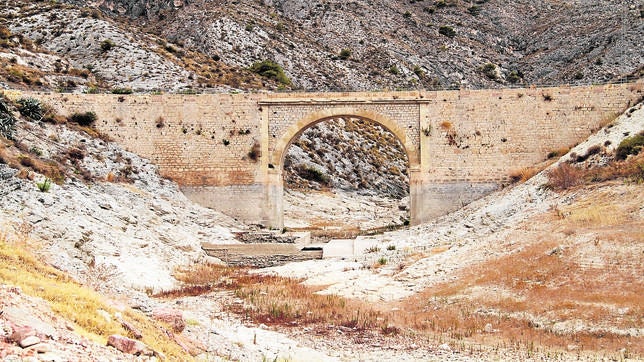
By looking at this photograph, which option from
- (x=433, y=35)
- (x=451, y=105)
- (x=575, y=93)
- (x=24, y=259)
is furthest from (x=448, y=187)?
(x=433, y=35)

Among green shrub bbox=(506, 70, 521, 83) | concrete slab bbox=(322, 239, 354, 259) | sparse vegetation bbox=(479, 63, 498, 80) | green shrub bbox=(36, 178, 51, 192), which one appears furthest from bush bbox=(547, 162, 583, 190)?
sparse vegetation bbox=(479, 63, 498, 80)

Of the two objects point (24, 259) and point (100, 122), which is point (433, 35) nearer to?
point (100, 122)

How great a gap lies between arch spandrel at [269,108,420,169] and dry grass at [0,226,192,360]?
21.4 metres

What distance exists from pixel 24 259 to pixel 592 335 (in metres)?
A: 11.1

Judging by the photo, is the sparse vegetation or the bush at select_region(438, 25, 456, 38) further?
the bush at select_region(438, 25, 456, 38)

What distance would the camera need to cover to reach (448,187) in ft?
107

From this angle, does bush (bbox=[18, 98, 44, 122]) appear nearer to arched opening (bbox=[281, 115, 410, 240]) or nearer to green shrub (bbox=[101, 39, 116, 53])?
arched opening (bbox=[281, 115, 410, 240])

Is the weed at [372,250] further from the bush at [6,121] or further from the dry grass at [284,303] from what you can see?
the bush at [6,121]

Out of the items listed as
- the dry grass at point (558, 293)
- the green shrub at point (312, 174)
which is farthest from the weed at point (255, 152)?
the dry grass at point (558, 293)

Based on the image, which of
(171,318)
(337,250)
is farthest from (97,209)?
(171,318)

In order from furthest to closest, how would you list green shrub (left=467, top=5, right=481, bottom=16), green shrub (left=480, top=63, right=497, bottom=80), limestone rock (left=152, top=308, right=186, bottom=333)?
1. green shrub (left=467, top=5, right=481, bottom=16)
2. green shrub (left=480, top=63, right=497, bottom=80)
3. limestone rock (left=152, top=308, right=186, bottom=333)

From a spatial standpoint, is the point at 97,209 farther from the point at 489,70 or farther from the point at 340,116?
the point at 489,70

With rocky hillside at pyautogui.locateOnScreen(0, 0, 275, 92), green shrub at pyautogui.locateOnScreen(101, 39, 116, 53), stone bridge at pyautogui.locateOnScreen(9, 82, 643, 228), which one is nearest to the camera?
stone bridge at pyautogui.locateOnScreen(9, 82, 643, 228)

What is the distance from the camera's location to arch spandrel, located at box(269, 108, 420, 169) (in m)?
33.2
